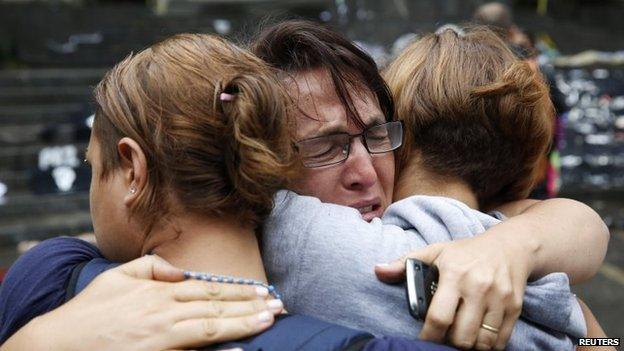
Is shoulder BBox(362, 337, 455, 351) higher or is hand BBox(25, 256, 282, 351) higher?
hand BBox(25, 256, 282, 351)

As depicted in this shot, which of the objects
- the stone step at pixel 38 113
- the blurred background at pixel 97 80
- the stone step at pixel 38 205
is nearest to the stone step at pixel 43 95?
the blurred background at pixel 97 80

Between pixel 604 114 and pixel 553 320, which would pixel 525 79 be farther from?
pixel 604 114

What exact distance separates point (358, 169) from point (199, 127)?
0.55 meters

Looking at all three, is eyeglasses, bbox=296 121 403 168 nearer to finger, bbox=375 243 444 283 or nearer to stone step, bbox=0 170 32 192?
Answer: finger, bbox=375 243 444 283

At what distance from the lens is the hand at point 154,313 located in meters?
1.48

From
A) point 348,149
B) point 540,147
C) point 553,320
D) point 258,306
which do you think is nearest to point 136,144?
point 258,306

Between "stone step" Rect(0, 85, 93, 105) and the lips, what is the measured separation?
840cm

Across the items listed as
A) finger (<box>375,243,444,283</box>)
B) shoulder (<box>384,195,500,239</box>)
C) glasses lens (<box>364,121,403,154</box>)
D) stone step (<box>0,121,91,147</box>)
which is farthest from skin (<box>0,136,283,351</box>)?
stone step (<box>0,121,91,147</box>)

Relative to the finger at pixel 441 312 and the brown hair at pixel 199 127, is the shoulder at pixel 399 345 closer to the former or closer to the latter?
the finger at pixel 441 312

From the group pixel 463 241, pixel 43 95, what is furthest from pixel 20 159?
pixel 463 241

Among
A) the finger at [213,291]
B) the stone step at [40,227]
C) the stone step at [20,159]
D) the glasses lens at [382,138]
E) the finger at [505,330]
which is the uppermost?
the glasses lens at [382,138]

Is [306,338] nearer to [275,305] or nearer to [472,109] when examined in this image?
[275,305]

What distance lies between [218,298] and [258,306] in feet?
0.26

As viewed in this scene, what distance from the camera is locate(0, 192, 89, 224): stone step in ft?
24.9
